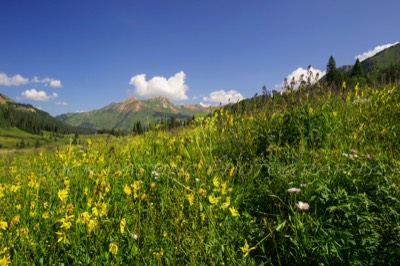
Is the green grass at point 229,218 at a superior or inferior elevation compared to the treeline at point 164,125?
inferior

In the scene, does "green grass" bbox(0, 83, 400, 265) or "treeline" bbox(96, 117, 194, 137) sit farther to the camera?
"treeline" bbox(96, 117, 194, 137)

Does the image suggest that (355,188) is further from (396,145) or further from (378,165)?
(396,145)

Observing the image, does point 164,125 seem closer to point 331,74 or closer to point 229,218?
point 229,218

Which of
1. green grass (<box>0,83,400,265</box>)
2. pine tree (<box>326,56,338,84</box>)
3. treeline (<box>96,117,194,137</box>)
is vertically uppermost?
pine tree (<box>326,56,338,84</box>)

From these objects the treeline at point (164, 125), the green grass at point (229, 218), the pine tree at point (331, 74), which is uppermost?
the pine tree at point (331, 74)

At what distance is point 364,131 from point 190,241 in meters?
3.58

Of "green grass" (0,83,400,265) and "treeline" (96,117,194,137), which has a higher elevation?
"treeline" (96,117,194,137)

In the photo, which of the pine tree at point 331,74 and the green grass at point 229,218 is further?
the pine tree at point 331,74

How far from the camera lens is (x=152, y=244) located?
7.88 ft

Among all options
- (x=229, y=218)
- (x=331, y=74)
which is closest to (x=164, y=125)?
(x=229, y=218)

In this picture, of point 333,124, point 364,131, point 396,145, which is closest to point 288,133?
point 333,124

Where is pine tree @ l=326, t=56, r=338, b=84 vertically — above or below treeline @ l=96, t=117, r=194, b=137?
above

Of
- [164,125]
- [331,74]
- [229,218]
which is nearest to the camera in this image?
[229,218]

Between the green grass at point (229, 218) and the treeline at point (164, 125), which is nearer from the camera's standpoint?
the green grass at point (229, 218)
